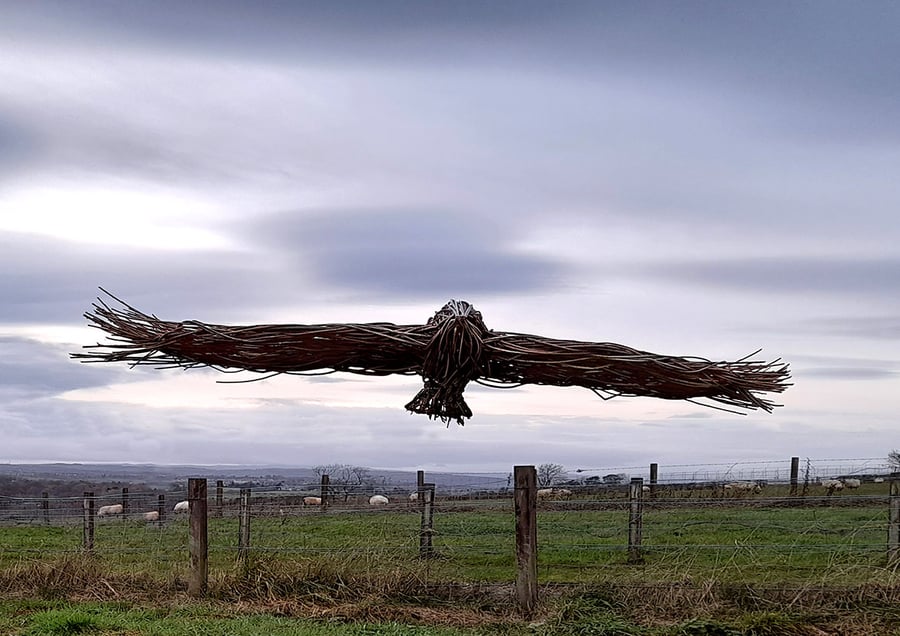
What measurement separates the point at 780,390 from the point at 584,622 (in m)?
2.39

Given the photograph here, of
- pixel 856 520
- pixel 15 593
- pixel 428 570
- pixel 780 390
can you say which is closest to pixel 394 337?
pixel 428 570

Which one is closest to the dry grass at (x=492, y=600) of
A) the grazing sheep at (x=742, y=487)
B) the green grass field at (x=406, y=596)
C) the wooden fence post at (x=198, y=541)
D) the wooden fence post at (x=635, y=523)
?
A: the green grass field at (x=406, y=596)

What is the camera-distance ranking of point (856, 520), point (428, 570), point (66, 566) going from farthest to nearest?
1. point (856, 520)
2. point (66, 566)
3. point (428, 570)

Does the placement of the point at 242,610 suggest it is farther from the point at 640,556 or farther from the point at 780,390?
the point at 640,556

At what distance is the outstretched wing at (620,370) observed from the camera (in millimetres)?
7180

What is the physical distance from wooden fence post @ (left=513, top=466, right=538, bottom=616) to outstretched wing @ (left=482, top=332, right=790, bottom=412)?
36.8 inches

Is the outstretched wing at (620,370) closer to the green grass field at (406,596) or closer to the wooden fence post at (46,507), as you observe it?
the green grass field at (406,596)

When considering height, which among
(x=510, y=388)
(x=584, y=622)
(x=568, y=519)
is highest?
(x=510, y=388)

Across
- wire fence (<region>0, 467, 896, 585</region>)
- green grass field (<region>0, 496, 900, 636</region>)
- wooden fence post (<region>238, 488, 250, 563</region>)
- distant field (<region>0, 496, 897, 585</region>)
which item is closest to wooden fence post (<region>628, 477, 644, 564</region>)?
wire fence (<region>0, 467, 896, 585</region>)

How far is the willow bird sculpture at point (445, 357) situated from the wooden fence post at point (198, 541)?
1.68 metres

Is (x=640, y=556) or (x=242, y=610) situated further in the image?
(x=640, y=556)

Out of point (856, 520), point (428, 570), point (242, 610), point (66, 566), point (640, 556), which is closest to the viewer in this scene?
point (242, 610)

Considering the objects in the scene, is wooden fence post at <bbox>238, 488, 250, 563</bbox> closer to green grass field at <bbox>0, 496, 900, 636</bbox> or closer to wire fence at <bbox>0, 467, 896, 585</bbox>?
wire fence at <bbox>0, 467, 896, 585</bbox>

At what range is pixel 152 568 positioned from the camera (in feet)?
31.2
